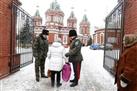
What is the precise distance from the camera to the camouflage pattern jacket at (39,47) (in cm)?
955

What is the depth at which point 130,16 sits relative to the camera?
881cm

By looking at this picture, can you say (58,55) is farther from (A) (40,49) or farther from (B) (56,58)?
(A) (40,49)

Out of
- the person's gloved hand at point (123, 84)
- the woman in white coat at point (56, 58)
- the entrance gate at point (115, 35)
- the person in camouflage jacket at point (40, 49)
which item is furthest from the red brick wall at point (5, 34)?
the person's gloved hand at point (123, 84)

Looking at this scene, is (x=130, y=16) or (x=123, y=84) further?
(x=130, y=16)

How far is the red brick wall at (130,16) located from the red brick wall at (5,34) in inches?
168

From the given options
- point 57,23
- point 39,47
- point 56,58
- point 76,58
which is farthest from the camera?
point 57,23

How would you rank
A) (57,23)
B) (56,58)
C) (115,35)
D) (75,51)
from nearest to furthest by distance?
1. (56,58)
2. (75,51)
3. (115,35)
4. (57,23)

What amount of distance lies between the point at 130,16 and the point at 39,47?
321 cm

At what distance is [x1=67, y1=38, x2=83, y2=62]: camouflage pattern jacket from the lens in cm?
862

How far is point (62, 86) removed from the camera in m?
8.80

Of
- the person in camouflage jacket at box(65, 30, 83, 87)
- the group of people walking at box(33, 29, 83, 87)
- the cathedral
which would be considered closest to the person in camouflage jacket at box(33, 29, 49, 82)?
the group of people walking at box(33, 29, 83, 87)

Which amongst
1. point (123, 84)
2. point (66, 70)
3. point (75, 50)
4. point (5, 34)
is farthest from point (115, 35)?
Result: point (123, 84)

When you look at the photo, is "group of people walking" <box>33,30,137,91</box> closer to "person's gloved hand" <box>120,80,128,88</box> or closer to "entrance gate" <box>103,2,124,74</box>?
"person's gloved hand" <box>120,80,128,88</box>

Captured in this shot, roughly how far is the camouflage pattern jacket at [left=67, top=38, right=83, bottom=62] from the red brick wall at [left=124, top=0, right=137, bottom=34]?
1665 mm
